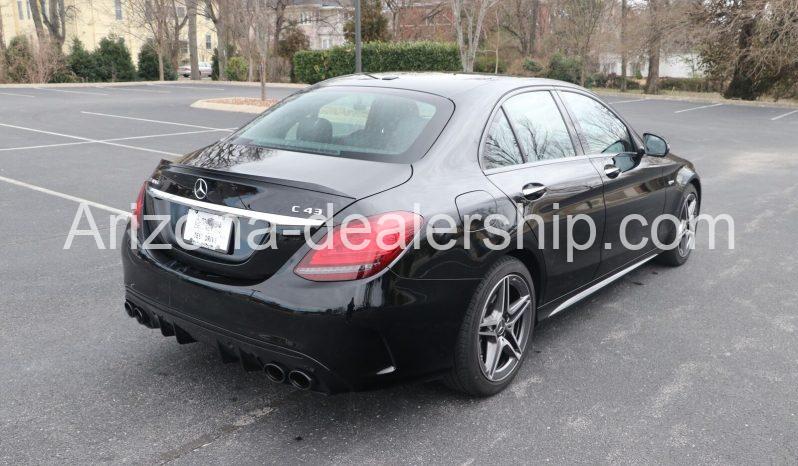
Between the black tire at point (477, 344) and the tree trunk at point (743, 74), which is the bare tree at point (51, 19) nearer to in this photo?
the tree trunk at point (743, 74)

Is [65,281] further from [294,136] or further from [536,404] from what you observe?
[536,404]

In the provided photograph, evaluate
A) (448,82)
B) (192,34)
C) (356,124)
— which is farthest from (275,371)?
(192,34)

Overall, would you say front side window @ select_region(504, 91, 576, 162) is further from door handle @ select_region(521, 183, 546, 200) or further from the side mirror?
the side mirror

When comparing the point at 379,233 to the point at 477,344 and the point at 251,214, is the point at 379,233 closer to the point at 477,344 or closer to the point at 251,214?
the point at 251,214

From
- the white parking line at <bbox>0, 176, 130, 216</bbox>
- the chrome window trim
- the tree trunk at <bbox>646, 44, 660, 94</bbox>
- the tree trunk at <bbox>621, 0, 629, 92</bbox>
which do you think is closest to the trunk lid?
the chrome window trim

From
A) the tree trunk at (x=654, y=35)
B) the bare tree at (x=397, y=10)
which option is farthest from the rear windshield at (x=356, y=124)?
Result: the bare tree at (x=397, y=10)

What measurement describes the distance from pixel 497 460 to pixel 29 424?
210cm

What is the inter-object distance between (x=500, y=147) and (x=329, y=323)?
144 cm

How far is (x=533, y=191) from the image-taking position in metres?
3.65

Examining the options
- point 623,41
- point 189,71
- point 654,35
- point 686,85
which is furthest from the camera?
point 189,71

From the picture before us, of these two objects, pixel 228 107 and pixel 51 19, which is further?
pixel 51 19

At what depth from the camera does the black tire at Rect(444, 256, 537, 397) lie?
127 inches

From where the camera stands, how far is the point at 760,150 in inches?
561

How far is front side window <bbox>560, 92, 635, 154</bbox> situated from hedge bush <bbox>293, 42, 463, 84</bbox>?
92.3 ft
